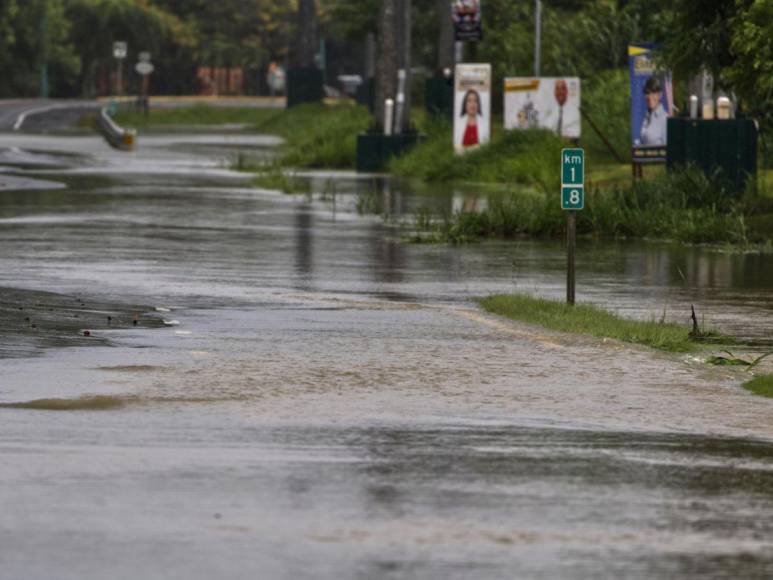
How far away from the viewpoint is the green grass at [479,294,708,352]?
53.8 feet

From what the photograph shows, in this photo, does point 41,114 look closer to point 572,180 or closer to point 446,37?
point 446,37

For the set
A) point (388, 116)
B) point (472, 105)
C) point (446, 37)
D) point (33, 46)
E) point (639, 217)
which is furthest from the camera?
point (33, 46)

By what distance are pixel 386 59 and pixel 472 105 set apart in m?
4.77

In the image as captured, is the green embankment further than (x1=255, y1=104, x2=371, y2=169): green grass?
No

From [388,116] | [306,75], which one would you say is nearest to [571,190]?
[388,116]

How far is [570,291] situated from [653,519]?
9284mm

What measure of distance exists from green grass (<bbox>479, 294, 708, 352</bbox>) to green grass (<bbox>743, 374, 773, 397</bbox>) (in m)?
1.88

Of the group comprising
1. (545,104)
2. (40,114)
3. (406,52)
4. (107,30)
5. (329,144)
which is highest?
(107,30)

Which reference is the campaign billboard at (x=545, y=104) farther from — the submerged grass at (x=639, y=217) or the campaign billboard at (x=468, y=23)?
the submerged grass at (x=639, y=217)

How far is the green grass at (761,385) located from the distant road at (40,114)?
195ft

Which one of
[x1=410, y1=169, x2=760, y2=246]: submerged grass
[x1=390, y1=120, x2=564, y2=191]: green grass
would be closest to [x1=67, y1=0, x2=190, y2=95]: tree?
[x1=390, y1=120, x2=564, y2=191]: green grass

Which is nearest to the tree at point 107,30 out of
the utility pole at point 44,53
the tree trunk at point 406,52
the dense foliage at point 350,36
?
the dense foliage at point 350,36

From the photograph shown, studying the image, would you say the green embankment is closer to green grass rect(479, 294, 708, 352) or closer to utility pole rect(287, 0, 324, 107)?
green grass rect(479, 294, 708, 352)

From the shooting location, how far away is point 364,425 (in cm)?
1200
